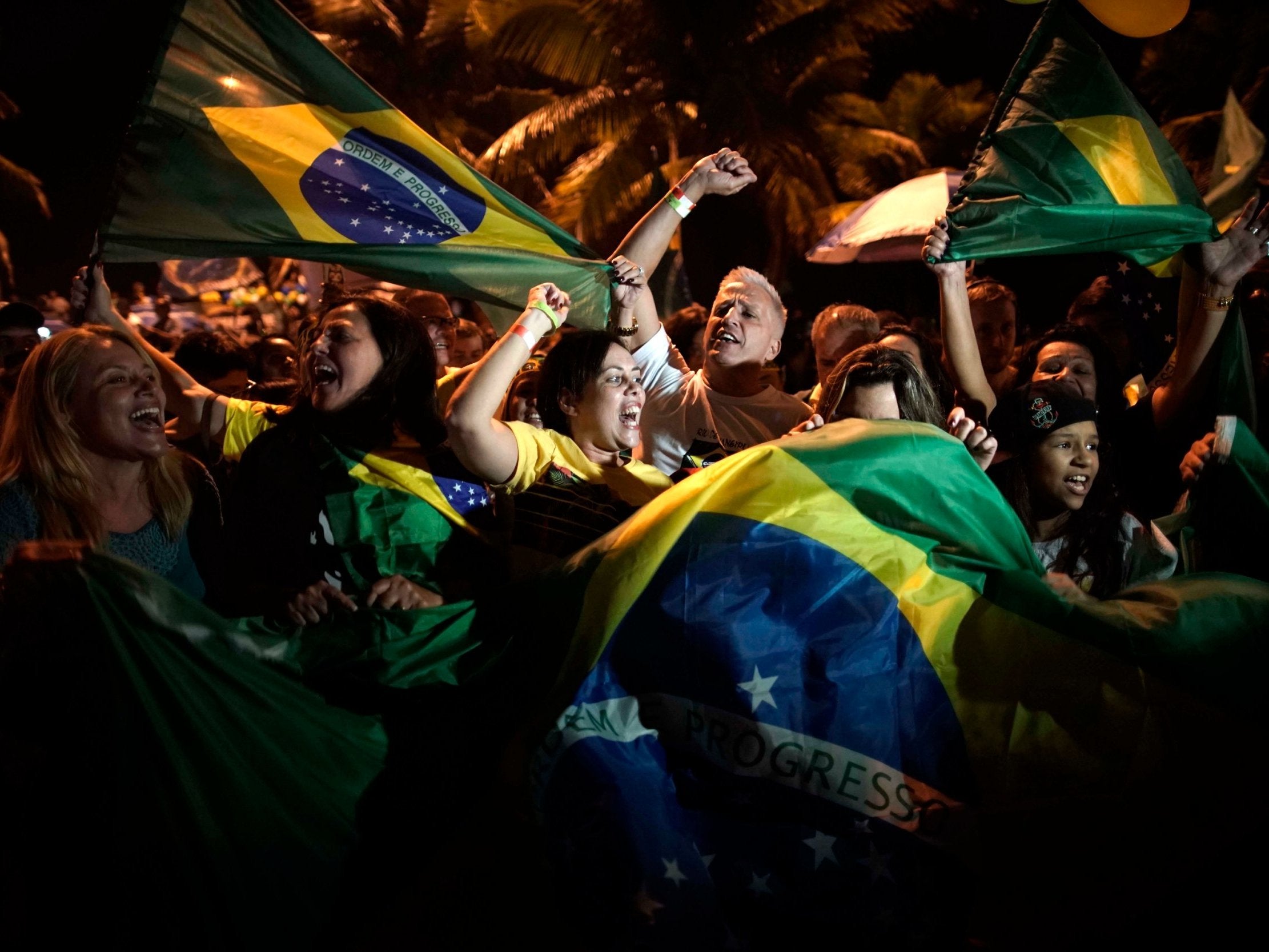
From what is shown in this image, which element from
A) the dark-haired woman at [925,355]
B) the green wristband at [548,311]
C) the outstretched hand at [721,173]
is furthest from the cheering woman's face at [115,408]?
the dark-haired woman at [925,355]

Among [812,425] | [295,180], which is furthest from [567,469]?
[295,180]

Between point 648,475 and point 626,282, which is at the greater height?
point 626,282

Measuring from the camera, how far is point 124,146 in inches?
157

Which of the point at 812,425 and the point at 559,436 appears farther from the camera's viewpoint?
the point at 559,436

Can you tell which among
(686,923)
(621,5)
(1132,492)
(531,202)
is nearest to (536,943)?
(686,923)

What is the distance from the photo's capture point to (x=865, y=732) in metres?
2.89

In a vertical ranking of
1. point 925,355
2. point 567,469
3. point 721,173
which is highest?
point 721,173

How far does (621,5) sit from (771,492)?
15.6m

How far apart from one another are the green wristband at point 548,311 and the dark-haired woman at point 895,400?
0.84m

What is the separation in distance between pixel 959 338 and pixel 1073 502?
35.8 inches

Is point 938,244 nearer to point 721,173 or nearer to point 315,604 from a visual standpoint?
point 721,173

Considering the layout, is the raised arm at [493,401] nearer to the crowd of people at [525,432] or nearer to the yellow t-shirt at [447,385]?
the crowd of people at [525,432]

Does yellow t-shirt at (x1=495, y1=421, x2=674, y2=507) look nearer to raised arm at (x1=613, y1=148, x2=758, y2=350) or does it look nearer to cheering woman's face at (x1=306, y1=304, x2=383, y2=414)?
cheering woman's face at (x1=306, y1=304, x2=383, y2=414)

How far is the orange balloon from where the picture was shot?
4496 millimetres
